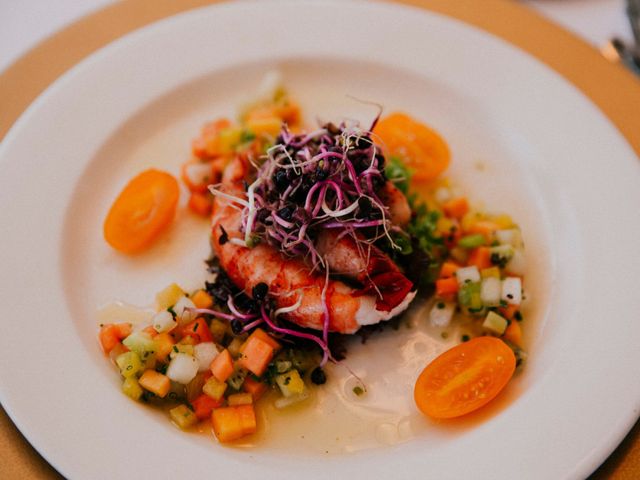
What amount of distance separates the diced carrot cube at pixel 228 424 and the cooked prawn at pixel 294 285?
0.51 metres

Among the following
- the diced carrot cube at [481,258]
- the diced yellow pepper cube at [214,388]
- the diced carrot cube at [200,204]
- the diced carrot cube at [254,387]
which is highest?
the diced carrot cube at [481,258]

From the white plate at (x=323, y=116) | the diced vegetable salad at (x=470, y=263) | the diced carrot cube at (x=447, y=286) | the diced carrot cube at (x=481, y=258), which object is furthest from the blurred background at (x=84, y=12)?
the diced carrot cube at (x=447, y=286)

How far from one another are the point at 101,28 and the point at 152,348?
227cm

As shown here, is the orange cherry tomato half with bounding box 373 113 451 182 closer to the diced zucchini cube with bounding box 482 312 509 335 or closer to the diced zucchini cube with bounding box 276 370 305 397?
the diced zucchini cube with bounding box 482 312 509 335

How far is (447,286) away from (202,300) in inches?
49.8

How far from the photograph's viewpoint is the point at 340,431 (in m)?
2.82

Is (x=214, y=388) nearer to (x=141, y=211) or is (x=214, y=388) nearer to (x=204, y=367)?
(x=204, y=367)

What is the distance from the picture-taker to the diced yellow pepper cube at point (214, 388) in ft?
9.20

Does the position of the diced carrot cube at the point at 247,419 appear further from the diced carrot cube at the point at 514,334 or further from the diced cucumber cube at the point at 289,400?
the diced carrot cube at the point at 514,334

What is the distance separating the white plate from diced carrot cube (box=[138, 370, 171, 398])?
0.33 feet

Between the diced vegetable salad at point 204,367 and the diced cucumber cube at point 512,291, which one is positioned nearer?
the diced vegetable salad at point 204,367

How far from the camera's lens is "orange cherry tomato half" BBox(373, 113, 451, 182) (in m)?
3.66

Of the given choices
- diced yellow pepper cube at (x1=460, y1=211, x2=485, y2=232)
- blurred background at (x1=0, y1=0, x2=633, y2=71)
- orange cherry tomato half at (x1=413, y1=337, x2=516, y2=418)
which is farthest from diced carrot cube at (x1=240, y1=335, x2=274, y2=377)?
blurred background at (x1=0, y1=0, x2=633, y2=71)

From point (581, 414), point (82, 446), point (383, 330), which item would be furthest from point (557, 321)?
point (82, 446)
